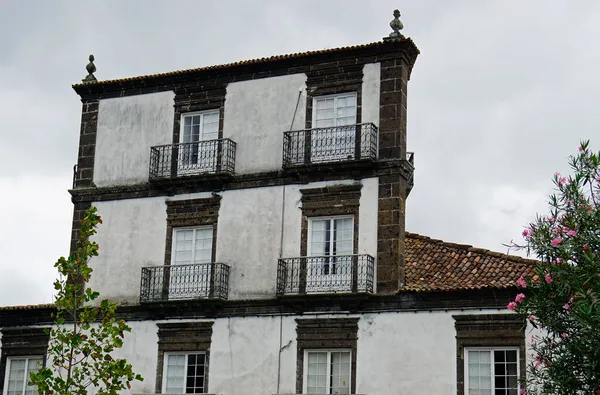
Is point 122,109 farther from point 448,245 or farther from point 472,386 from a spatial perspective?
point 472,386

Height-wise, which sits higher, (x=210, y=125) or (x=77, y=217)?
(x=210, y=125)

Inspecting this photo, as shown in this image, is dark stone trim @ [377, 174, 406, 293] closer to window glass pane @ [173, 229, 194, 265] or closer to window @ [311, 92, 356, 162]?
window @ [311, 92, 356, 162]

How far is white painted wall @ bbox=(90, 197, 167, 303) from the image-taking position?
1021 inches

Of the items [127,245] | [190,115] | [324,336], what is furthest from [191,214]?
[324,336]

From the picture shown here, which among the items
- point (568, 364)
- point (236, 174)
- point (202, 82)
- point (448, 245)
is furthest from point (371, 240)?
point (568, 364)

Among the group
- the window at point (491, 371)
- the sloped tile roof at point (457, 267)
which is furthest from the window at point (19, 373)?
the window at point (491, 371)

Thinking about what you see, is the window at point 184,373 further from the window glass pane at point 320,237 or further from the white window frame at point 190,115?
the white window frame at point 190,115

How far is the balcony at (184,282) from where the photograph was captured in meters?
24.5

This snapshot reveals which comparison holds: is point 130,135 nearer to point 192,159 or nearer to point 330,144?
point 192,159

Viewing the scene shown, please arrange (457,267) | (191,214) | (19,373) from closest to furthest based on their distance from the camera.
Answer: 1. (457,267)
2. (191,214)
3. (19,373)

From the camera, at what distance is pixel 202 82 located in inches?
1049

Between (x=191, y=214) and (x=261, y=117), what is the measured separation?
2993 mm

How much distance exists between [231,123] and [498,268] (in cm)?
768

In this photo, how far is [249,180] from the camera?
2527 centimetres
